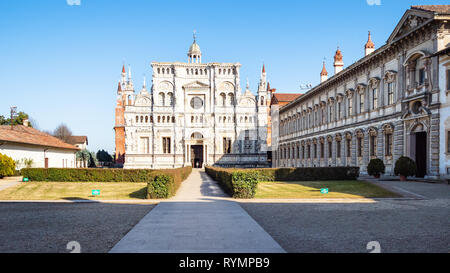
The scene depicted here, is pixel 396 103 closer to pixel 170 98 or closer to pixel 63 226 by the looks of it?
pixel 63 226

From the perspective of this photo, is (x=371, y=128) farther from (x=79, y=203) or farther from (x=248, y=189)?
(x=79, y=203)

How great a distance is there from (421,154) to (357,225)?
69.8 feet

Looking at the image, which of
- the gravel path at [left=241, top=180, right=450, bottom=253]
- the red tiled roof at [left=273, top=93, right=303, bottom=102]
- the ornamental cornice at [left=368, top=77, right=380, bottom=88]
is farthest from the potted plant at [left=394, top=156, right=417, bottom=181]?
the red tiled roof at [left=273, top=93, right=303, bottom=102]

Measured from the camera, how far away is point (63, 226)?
1198 cm

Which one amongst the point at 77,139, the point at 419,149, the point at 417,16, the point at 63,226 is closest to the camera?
the point at 63,226

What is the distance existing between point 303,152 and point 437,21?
34.4 m

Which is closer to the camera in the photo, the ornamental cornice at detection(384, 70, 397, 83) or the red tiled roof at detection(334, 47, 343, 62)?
the ornamental cornice at detection(384, 70, 397, 83)

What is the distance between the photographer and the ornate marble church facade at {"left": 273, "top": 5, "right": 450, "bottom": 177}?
2653 cm

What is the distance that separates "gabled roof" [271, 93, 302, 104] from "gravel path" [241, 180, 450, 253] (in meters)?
74.6

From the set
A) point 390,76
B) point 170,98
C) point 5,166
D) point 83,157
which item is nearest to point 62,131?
point 83,157

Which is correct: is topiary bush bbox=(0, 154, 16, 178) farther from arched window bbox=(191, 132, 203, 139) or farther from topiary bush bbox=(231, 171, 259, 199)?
arched window bbox=(191, 132, 203, 139)

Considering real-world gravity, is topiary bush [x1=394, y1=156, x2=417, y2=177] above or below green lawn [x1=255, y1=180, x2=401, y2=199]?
above

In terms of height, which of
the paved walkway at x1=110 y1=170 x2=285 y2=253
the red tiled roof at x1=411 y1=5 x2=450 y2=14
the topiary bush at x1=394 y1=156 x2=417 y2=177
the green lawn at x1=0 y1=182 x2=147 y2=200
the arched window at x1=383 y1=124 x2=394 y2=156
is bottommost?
the green lawn at x1=0 y1=182 x2=147 y2=200
